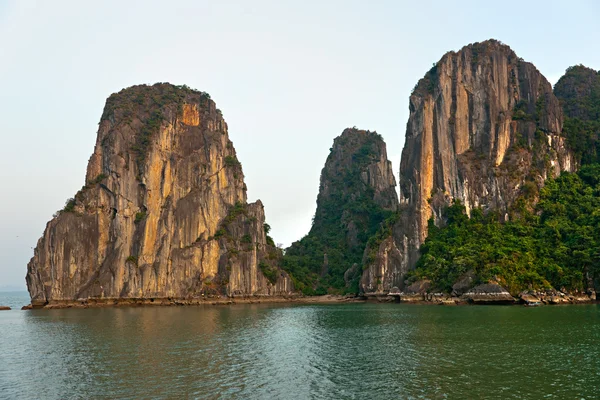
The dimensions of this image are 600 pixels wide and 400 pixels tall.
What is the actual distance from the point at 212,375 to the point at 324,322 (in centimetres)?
2638

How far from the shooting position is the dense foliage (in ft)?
220

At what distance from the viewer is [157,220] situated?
95812 millimetres

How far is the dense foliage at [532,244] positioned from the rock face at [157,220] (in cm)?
3329

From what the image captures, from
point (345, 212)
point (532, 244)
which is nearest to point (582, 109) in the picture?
point (532, 244)

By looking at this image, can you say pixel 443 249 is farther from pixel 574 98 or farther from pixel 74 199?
pixel 74 199

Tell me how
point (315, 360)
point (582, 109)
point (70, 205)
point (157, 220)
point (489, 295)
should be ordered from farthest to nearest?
point (582, 109)
point (157, 220)
point (70, 205)
point (489, 295)
point (315, 360)

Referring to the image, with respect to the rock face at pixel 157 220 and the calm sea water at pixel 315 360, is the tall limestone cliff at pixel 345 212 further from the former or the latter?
the calm sea water at pixel 315 360

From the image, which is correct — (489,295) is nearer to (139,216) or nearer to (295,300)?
(295,300)

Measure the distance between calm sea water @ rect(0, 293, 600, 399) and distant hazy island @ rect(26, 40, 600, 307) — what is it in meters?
36.5

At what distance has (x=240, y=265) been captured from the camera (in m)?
96.2

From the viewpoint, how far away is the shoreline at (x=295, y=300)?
214ft

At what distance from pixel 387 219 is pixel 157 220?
42374mm

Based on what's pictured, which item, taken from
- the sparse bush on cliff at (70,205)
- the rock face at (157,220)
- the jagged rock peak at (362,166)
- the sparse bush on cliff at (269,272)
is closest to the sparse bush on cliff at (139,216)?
the rock face at (157,220)

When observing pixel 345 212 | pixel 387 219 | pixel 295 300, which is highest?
pixel 345 212
